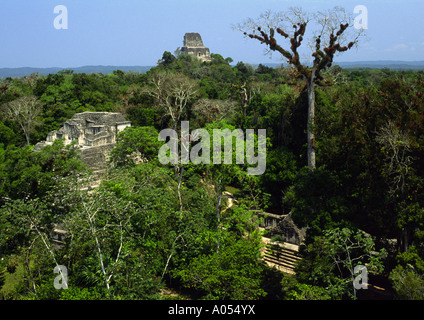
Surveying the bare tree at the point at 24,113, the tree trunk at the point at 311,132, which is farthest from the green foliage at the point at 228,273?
the bare tree at the point at 24,113

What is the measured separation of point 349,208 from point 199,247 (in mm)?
5016

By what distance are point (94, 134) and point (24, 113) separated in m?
11.7

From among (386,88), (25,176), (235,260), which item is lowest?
(235,260)

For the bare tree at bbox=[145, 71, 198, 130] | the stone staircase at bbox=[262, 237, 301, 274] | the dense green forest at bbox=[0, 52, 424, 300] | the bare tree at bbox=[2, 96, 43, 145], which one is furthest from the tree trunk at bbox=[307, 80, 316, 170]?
the bare tree at bbox=[2, 96, 43, 145]

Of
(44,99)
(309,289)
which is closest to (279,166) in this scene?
(309,289)

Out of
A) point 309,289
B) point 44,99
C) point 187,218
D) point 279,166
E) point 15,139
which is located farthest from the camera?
point 44,99

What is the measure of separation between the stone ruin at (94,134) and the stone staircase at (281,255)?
30.0 ft

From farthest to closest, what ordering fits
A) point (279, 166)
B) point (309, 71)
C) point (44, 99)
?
point (44, 99), point (279, 166), point (309, 71)

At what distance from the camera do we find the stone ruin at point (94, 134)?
58.7ft

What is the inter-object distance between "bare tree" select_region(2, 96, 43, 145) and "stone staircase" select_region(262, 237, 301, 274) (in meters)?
22.2

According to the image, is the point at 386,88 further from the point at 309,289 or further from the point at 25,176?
the point at 25,176

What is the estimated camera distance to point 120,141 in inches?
671

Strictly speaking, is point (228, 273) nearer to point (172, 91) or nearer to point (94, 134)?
point (94, 134)

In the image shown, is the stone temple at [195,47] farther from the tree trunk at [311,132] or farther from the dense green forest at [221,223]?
the dense green forest at [221,223]
